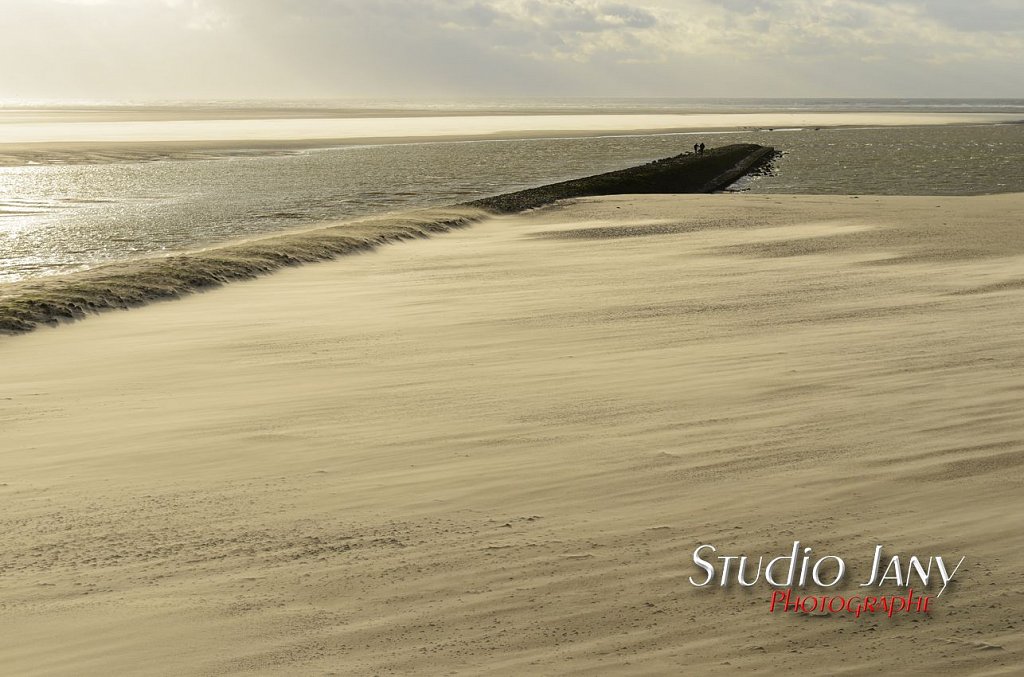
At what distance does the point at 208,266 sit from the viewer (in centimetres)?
1395

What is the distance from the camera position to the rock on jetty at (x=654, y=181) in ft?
82.7

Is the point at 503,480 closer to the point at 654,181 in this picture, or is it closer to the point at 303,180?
the point at 654,181

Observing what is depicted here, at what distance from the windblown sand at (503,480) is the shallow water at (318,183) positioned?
815cm

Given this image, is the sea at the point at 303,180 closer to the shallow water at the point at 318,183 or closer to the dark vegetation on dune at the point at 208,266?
the shallow water at the point at 318,183

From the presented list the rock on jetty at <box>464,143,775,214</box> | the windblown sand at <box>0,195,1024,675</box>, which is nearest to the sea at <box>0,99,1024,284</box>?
the rock on jetty at <box>464,143,775,214</box>

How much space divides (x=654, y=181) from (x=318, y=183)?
1102 centimetres

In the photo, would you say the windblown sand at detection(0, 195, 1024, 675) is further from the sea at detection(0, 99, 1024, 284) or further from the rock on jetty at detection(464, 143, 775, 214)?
the rock on jetty at detection(464, 143, 775, 214)

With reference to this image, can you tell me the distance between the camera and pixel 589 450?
6.33 metres

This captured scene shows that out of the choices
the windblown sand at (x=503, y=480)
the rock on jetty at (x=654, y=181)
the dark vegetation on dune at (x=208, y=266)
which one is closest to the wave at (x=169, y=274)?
the dark vegetation on dune at (x=208, y=266)

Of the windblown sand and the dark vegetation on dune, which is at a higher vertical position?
the dark vegetation on dune

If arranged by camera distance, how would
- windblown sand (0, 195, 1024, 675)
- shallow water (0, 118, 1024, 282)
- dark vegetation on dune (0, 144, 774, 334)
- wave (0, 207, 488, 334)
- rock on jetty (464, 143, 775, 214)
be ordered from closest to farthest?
windblown sand (0, 195, 1024, 675) → wave (0, 207, 488, 334) → dark vegetation on dune (0, 144, 774, 334) → shallow water (0, 118, 1024, 282) → rock on jetty (464, 143, 775, 214)

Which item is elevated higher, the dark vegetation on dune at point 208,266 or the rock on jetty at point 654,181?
the rock on jetty at point 654,181

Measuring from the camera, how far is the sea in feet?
67.7

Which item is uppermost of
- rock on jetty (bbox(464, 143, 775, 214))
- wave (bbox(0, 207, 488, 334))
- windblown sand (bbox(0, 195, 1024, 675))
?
rock on jetty (bbox(464, 143, 775, 214))
